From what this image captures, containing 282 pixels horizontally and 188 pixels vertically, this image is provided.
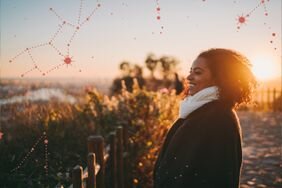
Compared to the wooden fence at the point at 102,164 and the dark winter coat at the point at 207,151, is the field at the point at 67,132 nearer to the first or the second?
the wooden fence at the point at 102,164

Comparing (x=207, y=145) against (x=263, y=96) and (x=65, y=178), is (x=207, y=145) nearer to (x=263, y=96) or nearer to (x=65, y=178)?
(x=65, y=178)

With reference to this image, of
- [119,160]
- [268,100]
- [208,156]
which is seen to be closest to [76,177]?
[208,156]

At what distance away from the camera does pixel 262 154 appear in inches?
372

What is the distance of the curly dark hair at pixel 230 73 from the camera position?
2.95m

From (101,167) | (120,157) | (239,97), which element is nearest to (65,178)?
(101,167)

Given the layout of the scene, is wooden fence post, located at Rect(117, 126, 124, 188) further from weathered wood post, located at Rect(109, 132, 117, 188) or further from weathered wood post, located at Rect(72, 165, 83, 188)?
weathered wood post, located at Rect(72, 165, 83, 188)

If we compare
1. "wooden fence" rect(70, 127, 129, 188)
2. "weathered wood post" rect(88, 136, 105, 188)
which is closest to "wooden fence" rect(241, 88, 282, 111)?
"wooden fence" rect(70, 127, 129, 188)

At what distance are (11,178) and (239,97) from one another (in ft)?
8.52

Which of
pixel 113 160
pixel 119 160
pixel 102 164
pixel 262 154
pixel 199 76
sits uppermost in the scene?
pixel 199 76

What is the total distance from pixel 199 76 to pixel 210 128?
449mm

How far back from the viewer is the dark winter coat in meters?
2.71

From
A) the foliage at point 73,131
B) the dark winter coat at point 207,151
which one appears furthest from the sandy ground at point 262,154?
the dark winter coat at point 207,151

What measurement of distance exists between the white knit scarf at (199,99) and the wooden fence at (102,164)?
38.4 inches

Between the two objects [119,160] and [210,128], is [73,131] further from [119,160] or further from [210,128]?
[210,128]
